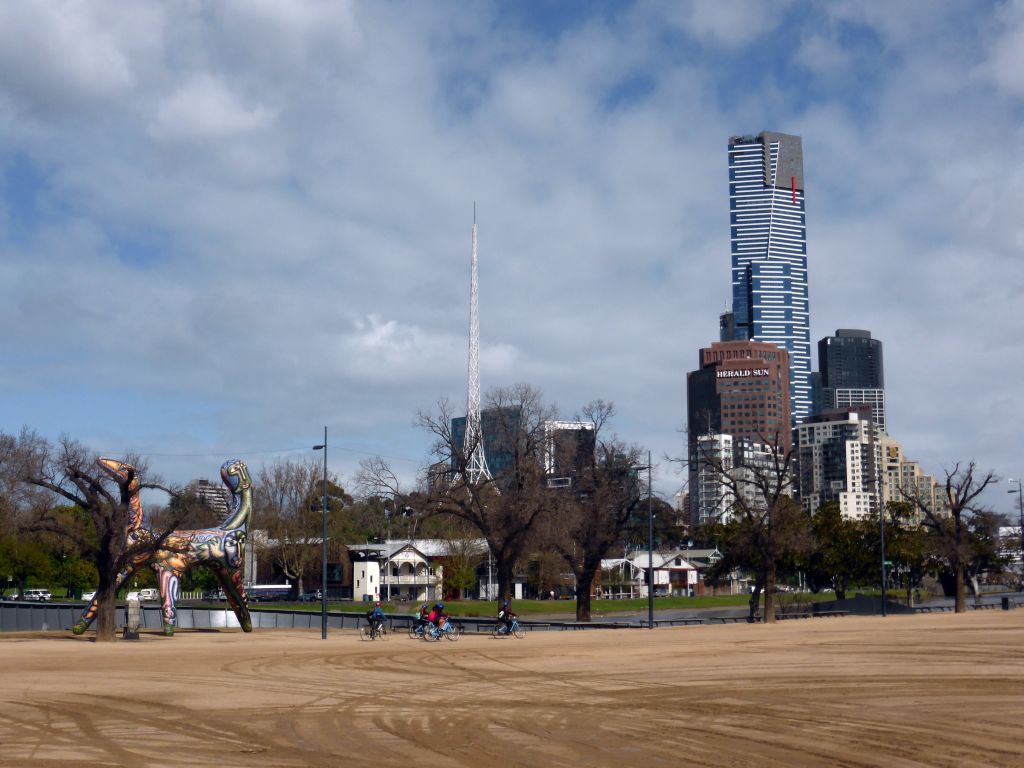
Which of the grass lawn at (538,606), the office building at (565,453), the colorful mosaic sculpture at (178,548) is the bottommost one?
the grass lawn at (538,606)

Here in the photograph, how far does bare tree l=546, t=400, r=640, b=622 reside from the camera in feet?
184

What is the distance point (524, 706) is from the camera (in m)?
19.2

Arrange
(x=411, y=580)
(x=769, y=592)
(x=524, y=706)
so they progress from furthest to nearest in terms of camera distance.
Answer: (x=411, y=580)
(x=769, y=592)
(x=524, y=706)

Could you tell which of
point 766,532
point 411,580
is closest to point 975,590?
point 766,532

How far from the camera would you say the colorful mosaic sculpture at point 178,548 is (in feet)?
140

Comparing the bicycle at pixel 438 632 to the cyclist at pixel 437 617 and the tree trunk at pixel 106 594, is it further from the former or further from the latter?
the tree trunk at pixel 106 594

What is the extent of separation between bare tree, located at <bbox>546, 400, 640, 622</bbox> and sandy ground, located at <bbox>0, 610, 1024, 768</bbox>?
20.6m

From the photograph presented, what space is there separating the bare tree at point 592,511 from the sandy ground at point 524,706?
20611mm

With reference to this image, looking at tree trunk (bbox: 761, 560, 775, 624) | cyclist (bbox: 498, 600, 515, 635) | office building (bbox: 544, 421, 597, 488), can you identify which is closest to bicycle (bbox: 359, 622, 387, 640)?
cyclist (bbox: 498, 600, 515, 635)

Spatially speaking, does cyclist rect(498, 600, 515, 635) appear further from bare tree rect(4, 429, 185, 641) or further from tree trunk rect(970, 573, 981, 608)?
tree trunk rect(970, 573, 981, 608)

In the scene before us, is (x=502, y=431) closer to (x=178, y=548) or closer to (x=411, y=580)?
(x=178, y=548)

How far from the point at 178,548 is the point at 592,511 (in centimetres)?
2178

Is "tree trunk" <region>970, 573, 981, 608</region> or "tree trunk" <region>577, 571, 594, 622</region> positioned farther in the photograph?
"tree trunk" <region>970, 573, 981, 608</region>

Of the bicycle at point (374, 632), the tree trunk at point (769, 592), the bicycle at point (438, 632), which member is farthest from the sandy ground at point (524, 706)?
the tree trunk at point (769, 592)
